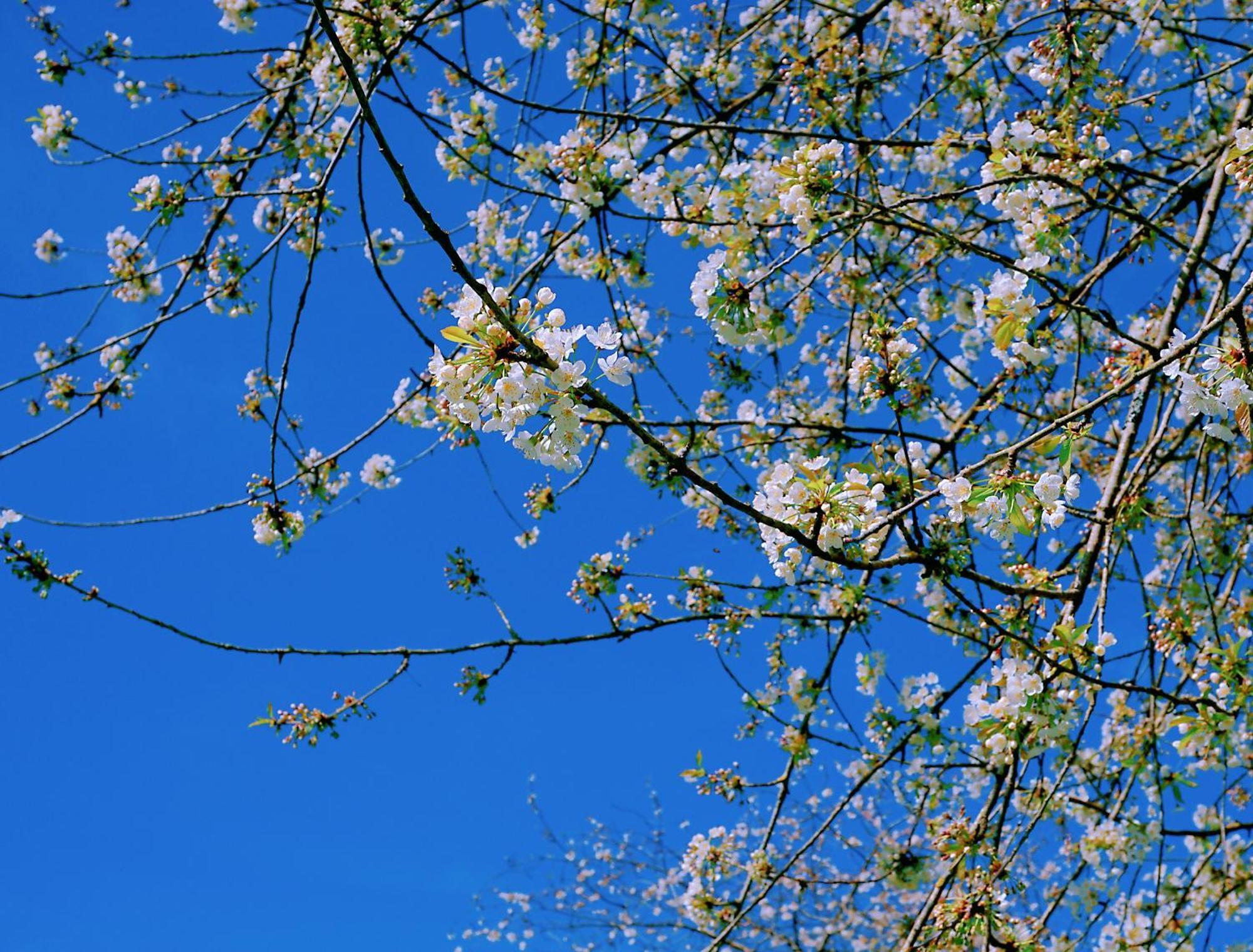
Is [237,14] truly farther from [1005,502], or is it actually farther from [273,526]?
[1005,502]

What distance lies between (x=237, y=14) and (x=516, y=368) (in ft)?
9.14

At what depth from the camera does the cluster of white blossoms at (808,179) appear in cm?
254

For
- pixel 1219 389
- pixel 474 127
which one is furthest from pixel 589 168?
pixel 1219 389

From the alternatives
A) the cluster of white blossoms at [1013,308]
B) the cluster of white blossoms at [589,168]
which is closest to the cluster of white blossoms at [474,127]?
the cluster of white blossoms at [589,168]

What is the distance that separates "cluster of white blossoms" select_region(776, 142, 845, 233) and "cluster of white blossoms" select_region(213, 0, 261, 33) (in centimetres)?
215

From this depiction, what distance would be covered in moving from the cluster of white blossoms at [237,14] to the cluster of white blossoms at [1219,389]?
3214 millimetres

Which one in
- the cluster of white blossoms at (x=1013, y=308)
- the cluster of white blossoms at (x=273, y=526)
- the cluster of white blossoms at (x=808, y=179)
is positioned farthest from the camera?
the cluster of white blossoms at (x=273, y=526)

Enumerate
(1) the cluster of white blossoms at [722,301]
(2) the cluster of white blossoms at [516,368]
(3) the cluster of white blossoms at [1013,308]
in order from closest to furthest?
1. (2) the cluster of white blossoms at [516,368]
2. (3) the cluster of white blossoms at [1013,308]
3. (1) the cluster of white blossoms at [722,301]

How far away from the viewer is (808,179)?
2.55 meters

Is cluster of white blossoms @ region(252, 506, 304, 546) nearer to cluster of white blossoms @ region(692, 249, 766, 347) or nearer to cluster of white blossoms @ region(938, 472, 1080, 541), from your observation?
cluster of white blossoms @ region(692, 249, 766, 347)

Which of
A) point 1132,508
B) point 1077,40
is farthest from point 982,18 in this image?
point 1132,508

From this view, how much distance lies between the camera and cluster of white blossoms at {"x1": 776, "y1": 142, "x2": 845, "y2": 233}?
2.54 m

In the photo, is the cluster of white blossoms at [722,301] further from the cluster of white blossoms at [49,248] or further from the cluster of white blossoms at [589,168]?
the cluster of white blossoms at [49,248]

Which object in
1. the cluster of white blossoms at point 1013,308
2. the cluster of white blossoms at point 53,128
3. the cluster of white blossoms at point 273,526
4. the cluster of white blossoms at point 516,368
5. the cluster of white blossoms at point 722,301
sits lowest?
the cluster of white blossoms at point 516,368
